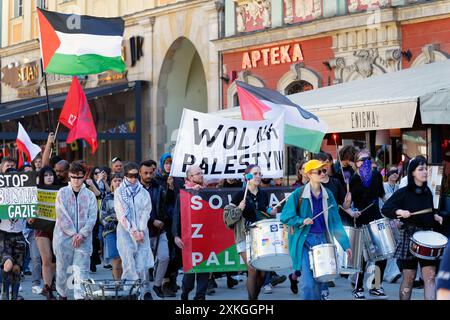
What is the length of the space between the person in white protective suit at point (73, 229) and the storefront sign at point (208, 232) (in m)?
1.11

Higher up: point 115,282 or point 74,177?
point 74,177

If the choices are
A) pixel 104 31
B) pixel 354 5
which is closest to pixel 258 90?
pixel 104 31

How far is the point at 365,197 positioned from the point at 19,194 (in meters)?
4.15

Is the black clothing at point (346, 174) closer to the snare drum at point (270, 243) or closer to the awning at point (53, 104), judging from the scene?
the snare drum at point (270, 243)

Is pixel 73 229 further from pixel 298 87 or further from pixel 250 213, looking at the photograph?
pixel 298 87

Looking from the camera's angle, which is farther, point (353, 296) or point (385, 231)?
point (353, 296)

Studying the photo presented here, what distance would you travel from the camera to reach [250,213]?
38.6ft

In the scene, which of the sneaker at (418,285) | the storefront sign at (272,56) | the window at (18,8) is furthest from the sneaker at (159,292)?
the window at (18,8)

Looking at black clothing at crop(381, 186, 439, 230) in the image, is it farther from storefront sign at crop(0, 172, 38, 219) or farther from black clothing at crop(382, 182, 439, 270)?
storefront sign at crop(0, 172, 38, 219)

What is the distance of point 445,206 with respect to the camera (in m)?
11.3

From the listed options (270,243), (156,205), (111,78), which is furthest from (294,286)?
(111,78)

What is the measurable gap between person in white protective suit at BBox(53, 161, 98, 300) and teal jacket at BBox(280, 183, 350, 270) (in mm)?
2713

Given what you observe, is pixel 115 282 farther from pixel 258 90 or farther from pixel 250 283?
pixel 258 90
